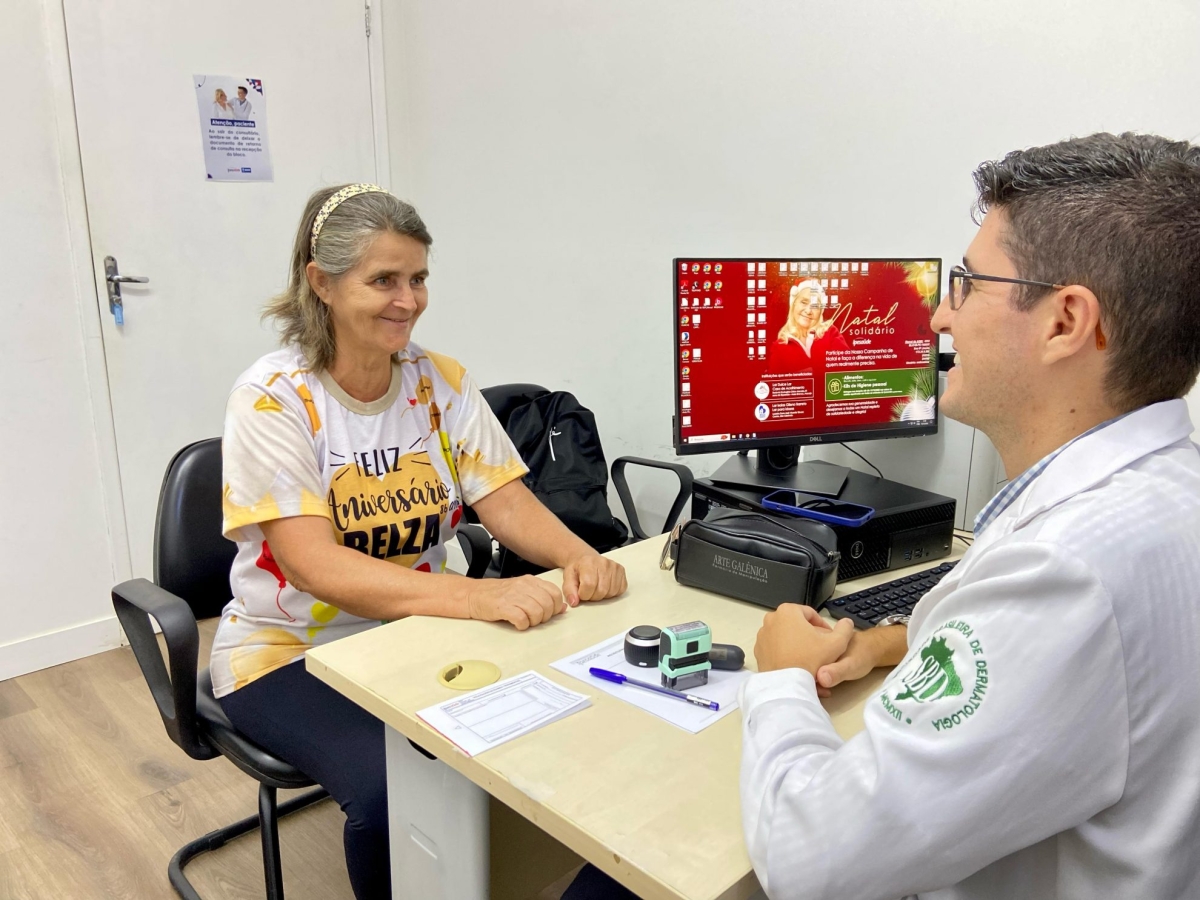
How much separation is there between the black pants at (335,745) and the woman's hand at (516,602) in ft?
1.00

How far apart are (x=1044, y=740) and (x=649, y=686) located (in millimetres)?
509

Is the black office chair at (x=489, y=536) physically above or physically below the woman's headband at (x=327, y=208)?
below

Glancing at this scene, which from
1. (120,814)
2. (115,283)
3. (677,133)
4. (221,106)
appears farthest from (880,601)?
(221,106)

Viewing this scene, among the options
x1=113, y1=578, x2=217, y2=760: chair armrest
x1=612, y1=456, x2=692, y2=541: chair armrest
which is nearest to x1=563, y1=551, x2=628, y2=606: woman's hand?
x1=113, y1=578, x2=217, y2=760: chair armrest

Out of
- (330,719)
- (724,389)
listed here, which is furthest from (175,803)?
(724,389)

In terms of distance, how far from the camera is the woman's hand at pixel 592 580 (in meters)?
1.36

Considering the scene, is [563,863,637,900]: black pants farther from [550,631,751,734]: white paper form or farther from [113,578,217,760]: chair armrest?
[113,578,217,760]: chair armrest

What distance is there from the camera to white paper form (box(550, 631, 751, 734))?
1.01 metres

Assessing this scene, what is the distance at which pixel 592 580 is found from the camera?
1368mm

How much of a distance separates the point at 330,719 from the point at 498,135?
210 centimetres

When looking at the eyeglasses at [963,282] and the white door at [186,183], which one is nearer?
the eyeglasses at [963,282]

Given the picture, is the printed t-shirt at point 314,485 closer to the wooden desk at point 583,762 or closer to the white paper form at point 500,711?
the wooden desk at point 583,762

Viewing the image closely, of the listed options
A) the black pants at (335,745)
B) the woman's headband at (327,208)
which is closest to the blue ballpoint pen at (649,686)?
the black pants at (335,745)

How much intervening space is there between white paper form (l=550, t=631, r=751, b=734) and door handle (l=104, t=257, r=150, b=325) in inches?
92.2
